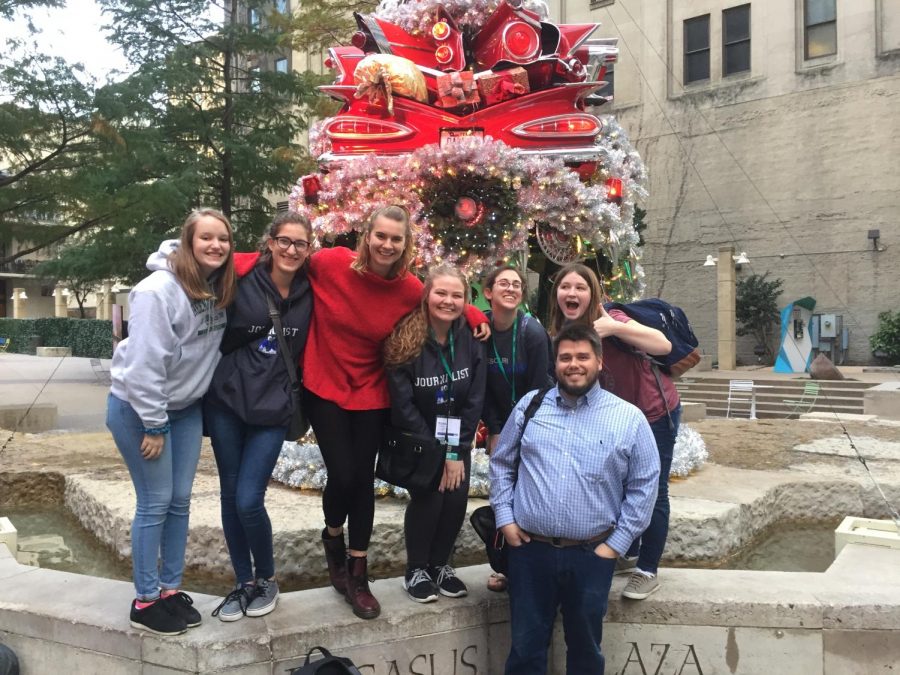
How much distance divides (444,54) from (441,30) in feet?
0.73

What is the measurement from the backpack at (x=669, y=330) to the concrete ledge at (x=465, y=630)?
103 cm

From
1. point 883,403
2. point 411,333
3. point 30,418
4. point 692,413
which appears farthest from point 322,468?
point 883,403

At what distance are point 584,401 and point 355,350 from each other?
0.94 metres

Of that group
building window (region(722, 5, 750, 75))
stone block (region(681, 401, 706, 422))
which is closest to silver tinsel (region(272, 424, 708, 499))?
stone block (region(681, 401, 706, 422))

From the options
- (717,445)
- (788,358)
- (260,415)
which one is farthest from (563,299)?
(788,358)

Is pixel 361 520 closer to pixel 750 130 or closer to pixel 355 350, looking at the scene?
pixel 355 350

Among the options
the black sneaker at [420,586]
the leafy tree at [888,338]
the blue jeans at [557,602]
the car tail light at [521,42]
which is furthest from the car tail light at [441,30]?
the leafy tree at [888,338]

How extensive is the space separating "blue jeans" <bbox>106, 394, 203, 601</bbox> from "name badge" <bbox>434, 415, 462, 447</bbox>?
96cm

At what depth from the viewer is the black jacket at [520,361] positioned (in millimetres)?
3189

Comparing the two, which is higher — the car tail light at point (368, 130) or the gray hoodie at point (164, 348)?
the car tail light at point (368, 130)

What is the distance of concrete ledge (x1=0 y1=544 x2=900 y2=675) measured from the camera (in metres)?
2.77

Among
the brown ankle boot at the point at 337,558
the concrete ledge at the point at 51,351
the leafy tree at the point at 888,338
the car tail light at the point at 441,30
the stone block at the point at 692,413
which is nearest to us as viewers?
the brown ankle boot at the point at 337,558

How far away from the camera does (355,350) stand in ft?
9.50

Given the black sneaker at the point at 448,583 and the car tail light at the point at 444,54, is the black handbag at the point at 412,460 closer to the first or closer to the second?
the black sneaker at the point at 448,583
